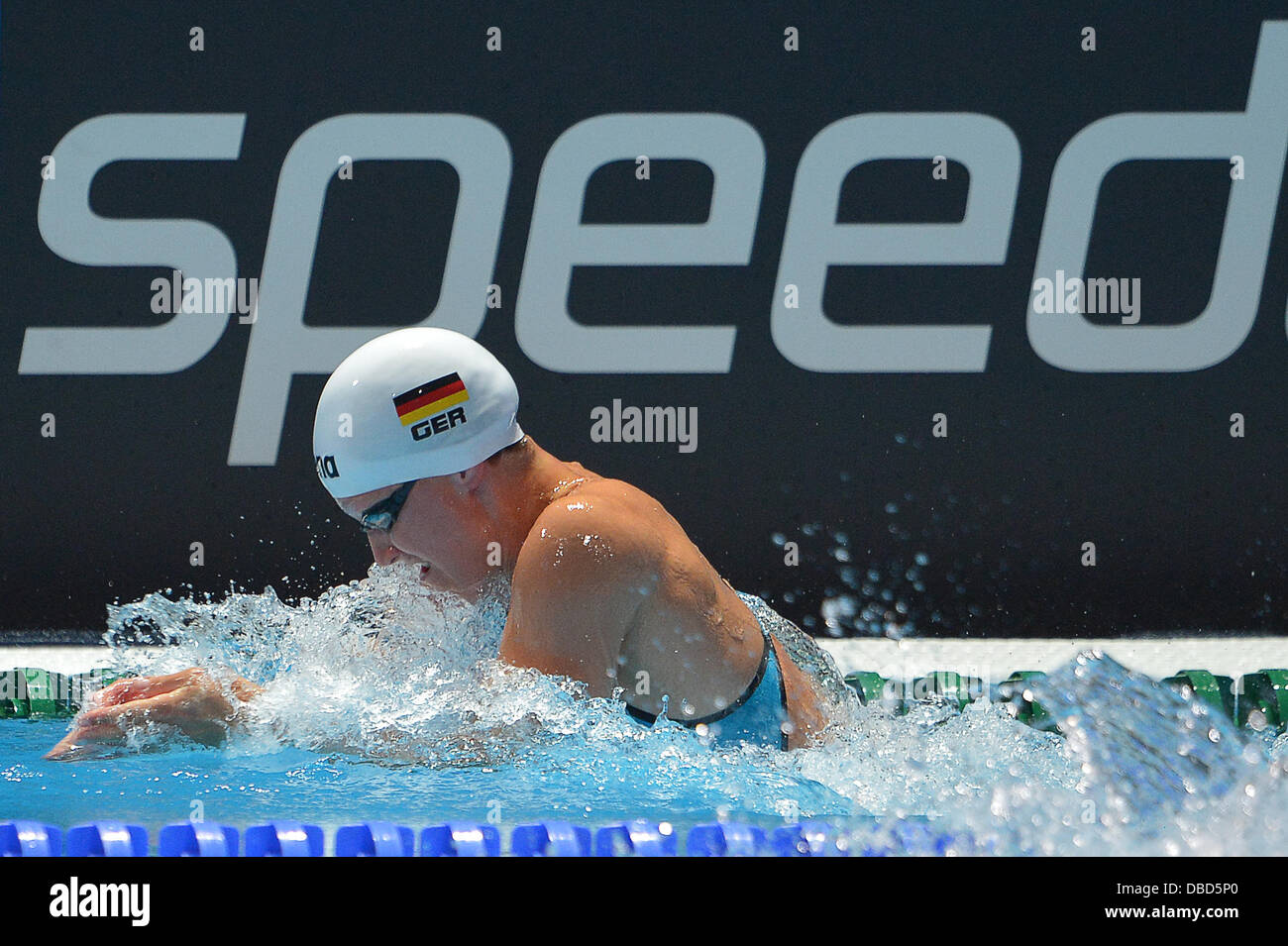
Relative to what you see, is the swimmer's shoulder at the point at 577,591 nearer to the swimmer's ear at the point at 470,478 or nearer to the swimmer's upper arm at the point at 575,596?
the swimmer's upper arm at the point at 575,596

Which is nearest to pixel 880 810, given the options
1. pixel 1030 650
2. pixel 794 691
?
pixel 794 691

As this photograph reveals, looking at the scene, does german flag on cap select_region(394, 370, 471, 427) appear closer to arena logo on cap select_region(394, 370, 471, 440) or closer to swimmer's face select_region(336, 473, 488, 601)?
arena logo on cap select_region(394, 370, 471, 440)

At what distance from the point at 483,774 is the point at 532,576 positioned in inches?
20.3

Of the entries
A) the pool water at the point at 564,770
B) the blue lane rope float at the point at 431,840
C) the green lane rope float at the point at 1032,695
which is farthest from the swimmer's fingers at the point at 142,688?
the green lane rope float at the point at 1032,695

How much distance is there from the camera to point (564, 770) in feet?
8.78

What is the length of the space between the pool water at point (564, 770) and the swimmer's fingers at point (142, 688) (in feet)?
0.34

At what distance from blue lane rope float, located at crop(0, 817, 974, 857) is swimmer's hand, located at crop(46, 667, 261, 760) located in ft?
0.56

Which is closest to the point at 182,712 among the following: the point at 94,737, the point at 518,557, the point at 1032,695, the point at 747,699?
the point at 94,737

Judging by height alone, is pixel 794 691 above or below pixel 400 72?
below

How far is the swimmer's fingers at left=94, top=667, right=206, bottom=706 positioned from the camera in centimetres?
257

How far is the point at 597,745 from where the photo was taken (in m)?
2.54

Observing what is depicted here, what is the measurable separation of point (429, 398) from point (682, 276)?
2912 millimetres

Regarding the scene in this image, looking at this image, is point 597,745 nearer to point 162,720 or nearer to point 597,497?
point 597,497

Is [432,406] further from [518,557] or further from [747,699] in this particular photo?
[747,699]
